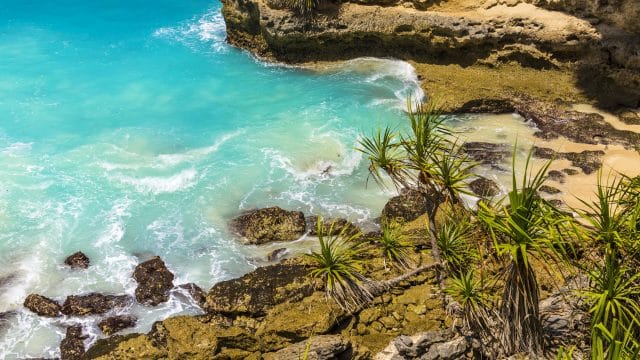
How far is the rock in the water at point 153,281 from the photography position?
15227 mm

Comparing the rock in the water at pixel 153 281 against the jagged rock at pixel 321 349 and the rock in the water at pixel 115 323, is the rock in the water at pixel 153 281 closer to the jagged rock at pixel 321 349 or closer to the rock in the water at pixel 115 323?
the rock in the water at pixel 115 323

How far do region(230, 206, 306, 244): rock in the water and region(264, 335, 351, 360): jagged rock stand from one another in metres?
5.98

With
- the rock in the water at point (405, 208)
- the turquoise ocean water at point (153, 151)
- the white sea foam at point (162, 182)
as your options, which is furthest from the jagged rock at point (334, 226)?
the white sea foam at point (162, 182)

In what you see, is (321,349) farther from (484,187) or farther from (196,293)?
(484,187)

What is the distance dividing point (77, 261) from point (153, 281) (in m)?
2.75

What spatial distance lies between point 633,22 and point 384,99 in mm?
10275

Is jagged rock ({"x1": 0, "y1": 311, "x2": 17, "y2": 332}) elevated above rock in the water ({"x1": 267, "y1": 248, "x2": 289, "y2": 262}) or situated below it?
below

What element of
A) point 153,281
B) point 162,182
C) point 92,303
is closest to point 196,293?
point 153,281

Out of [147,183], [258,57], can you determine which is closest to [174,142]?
[147,183]

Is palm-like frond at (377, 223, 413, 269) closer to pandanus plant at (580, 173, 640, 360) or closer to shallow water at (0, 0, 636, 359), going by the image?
pandanus plant at (580, 173, 640, 360)

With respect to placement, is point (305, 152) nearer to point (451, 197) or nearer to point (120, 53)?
point (451, 197)

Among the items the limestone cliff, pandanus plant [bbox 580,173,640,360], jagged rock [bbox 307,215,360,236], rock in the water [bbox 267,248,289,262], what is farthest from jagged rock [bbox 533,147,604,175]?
rock in the water [bbox 267,248,289,262]

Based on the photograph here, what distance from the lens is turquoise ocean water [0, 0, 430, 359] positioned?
54.3 ft

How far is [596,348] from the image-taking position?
754 centimetres
